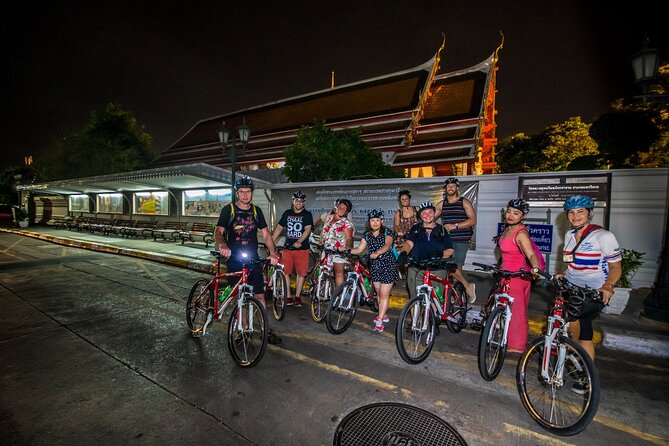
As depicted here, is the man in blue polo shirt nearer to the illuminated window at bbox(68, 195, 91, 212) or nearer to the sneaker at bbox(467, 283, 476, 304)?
the sneaker at bbox(467, 283, 476, 304)

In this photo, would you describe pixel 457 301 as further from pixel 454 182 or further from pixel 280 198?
pixel 280 198

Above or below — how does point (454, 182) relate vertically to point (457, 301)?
above

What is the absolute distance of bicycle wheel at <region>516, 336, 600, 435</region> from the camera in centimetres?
255

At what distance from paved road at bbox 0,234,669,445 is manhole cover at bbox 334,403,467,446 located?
10 cm

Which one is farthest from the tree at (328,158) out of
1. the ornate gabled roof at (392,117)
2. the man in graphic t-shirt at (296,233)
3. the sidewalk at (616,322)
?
the man in graphic t-shirt at (296,233)

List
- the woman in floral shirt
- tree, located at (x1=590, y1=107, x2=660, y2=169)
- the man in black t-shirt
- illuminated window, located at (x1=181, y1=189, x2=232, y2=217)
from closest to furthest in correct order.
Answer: the man in black t-shirt
the woman in floral shirt
tree, located at (x1=590, y1=107, x2=660, y2=169)
illuminated window, located at (x1=181, y1=189, x2=232, y2=217)

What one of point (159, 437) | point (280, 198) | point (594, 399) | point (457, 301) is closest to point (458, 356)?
point (457, 301)

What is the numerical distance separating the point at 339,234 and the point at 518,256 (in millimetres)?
2796

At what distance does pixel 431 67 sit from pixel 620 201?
74.5 feet

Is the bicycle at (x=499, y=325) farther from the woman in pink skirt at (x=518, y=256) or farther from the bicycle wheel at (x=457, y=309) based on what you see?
the bicycle wheel at (x=457, y=309)

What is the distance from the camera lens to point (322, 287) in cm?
527

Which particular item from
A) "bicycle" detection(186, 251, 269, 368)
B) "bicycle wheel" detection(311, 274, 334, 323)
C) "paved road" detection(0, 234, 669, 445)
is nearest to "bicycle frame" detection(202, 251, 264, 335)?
"bicycle" detection(186, 251, 269, 368)

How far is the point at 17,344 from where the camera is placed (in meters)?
4.23

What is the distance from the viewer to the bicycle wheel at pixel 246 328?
11.9 ft
